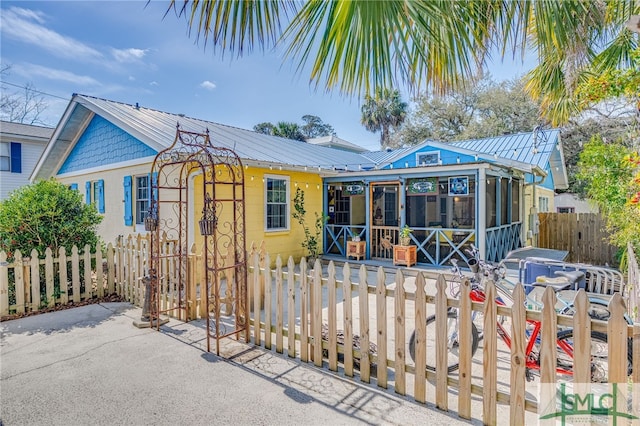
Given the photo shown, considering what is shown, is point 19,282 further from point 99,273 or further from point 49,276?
point 99,273

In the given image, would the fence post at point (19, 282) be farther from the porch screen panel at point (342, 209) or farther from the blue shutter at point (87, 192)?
the porch screen panel at point (342, 209)

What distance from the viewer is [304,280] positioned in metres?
3.65

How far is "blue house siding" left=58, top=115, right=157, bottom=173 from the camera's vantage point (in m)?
8.52

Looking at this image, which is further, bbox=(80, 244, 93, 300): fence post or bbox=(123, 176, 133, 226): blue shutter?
bbox=(123, 176, 133, 226): blue shutter

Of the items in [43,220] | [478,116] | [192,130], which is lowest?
[43,220]

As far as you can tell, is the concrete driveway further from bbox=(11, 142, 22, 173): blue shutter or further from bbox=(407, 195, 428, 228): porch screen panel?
bbox=(11, 142, 22, 173): blue shutter

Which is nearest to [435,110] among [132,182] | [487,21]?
[132,182]

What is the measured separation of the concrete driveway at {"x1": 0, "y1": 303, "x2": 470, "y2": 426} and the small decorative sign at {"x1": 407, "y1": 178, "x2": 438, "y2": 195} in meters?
6.55

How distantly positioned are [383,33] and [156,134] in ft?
22.5

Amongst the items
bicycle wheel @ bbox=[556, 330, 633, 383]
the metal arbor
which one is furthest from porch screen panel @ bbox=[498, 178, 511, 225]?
the metal arbor

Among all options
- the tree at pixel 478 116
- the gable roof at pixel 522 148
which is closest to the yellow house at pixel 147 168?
the gable roof at pixel 522 148

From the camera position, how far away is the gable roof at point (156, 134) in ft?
26.3

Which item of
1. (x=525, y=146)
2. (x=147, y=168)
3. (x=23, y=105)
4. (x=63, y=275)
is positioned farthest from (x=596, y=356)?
(x=23, y=105)

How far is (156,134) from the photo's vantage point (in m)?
7.68
